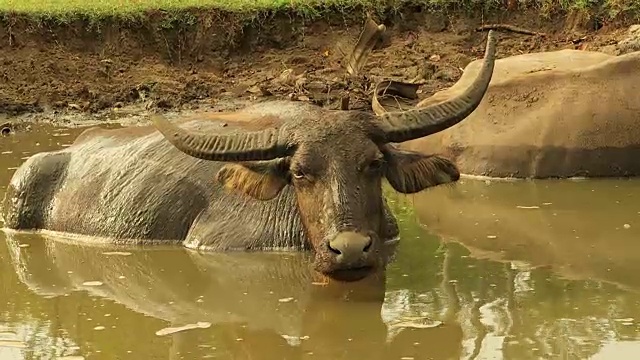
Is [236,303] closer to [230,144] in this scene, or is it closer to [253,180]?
[253,180]

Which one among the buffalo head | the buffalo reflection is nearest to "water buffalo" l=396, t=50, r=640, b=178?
the buffalo head

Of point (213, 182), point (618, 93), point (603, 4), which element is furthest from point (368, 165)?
point (603, 4)

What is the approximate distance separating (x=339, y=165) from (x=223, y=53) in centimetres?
905

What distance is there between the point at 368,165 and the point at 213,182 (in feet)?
5.44

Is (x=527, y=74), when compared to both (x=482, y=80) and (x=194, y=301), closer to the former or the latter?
(x=482, y=80)

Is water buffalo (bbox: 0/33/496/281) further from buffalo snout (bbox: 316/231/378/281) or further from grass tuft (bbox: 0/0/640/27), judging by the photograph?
grass tuft (bbox: 0/0/640/27)

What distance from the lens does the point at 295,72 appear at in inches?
566

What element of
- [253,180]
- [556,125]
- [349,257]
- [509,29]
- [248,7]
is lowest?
[349,257]

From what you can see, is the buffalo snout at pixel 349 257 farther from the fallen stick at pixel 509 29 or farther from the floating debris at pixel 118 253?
the fallen stick at pixel 509 29

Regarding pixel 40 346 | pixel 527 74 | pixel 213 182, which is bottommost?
pixel 40 346

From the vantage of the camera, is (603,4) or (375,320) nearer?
(375,320)

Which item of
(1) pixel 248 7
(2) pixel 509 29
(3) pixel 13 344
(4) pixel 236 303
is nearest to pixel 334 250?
(4) pixel 236 303

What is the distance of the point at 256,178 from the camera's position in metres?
6.99

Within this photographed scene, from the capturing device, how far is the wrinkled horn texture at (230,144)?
681 cm
